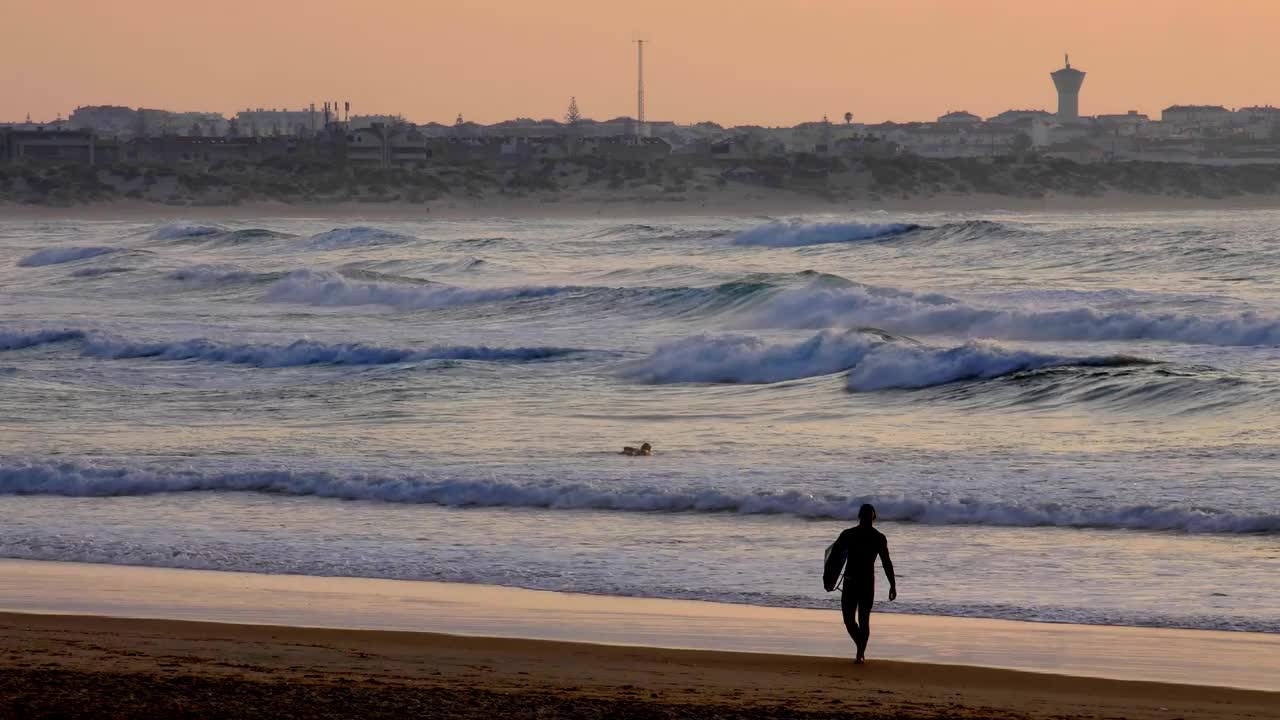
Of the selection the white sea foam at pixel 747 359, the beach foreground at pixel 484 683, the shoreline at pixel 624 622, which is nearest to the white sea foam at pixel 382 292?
the white sea foam at pixel 747 359

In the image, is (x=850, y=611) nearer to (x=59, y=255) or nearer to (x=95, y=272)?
(x=95, y=272)

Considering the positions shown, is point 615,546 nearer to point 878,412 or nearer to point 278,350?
point 878,412

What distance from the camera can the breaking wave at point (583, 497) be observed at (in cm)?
1338

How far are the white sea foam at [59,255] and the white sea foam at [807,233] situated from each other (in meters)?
21.3

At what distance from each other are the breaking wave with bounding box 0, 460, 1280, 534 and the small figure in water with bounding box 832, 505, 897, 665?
440cm

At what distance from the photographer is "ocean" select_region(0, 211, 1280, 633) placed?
1222 centimetres

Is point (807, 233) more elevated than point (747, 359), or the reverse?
point (807, 233)

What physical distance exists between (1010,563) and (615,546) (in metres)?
2.84

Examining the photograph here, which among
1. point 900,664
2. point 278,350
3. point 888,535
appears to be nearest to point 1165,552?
point 888,535

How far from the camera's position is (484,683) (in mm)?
8555

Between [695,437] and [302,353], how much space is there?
36.2ft

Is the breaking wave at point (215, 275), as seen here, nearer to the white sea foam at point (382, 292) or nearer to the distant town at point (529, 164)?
the white sea foam at point (382, 292)

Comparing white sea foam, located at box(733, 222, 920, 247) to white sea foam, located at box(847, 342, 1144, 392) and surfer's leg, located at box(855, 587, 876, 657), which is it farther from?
surfer's leg, located at box(855, 587, 876, 657)

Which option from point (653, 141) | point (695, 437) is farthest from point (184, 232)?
point (653, 141)
